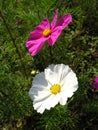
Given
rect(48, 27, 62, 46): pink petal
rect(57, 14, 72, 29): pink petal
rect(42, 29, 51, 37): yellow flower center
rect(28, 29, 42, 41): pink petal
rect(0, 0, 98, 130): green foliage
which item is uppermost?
rect(57, 14, 72, 29): pink petal

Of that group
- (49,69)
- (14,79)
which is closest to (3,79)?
(14,79)

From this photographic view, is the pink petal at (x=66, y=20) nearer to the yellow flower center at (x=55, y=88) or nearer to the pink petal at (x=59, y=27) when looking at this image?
the pink petal at (x=59, y=27)

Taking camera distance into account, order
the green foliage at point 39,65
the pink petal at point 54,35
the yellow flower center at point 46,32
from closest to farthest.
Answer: the pink petal at point 54,35 < the yellow flower center at point 46,32 < the green foliage at point 39,65

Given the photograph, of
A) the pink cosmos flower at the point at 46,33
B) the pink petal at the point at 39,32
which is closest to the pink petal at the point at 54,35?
the pink cosmos flower at the point at 46,33

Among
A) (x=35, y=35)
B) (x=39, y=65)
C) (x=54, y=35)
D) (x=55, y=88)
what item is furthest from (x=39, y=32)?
(x=39, y=65)

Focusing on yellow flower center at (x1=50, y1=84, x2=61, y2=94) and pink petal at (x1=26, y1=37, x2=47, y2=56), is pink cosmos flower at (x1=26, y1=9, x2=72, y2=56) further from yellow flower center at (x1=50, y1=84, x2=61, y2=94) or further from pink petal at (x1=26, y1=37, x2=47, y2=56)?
yellow flower center at (x1=50, y1=84, x2=61, y2=94)

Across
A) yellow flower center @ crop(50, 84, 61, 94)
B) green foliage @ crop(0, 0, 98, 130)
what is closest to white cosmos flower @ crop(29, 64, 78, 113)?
yellow flower center @ crop(50, 84, 61, 94)

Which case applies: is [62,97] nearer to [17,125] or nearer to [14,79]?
[14,79]
